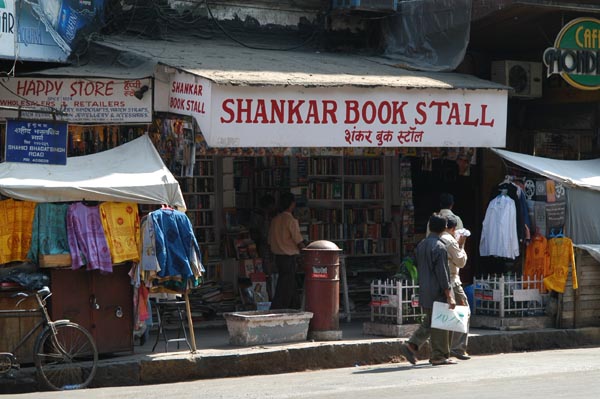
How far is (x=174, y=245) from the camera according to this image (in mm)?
12766

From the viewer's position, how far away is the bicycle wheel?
1164cm

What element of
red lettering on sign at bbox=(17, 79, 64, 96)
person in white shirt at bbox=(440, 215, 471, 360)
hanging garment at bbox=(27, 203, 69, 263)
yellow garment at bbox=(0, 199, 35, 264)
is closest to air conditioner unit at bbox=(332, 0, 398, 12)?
person in white shirt at bbox=(440, 215, 471, 360)

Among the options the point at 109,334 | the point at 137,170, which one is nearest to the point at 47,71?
the point at 137,170

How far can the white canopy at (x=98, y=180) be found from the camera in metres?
12.0

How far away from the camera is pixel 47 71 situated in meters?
13.5

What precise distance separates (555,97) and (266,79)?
6.46 meters

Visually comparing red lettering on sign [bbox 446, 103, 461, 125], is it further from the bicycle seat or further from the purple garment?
the bicycle seat

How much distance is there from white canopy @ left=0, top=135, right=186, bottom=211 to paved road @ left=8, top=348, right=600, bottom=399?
2085mm

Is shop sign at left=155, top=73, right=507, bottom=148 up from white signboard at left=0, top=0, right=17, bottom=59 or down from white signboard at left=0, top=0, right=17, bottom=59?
down

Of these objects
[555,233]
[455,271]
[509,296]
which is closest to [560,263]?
[555,233]

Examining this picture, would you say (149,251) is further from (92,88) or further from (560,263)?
(560,263)

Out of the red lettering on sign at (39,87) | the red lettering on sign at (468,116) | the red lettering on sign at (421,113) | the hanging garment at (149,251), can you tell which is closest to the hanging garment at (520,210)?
the red lettering on sign at (468,116)

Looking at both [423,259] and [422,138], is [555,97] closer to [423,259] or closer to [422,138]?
[422,138]

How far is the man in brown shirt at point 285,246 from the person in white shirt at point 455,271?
2.61 meters
